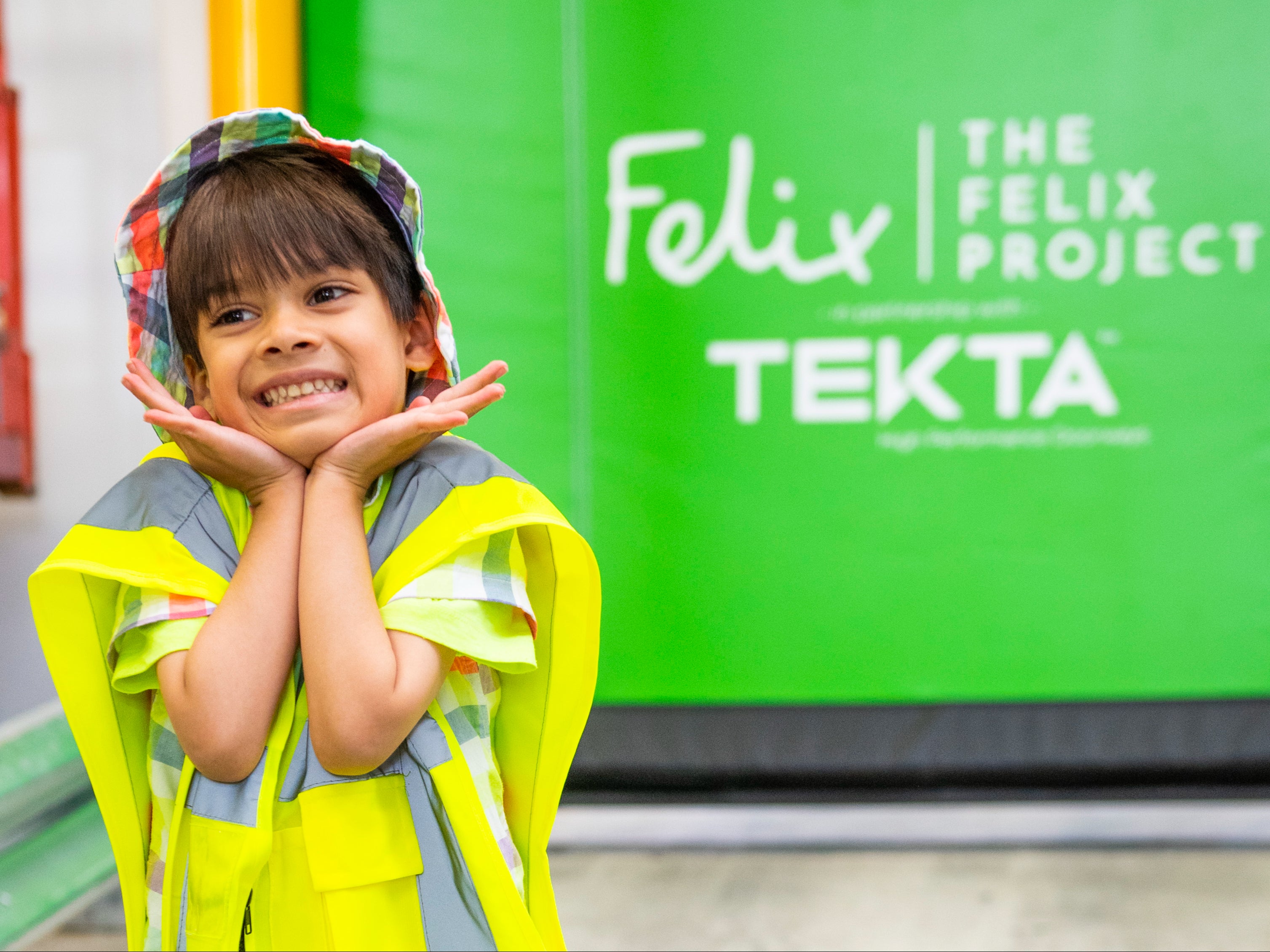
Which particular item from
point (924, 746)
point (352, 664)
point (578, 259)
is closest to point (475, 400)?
point (352, 664)

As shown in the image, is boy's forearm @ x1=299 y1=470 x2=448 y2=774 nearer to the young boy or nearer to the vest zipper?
the young boy

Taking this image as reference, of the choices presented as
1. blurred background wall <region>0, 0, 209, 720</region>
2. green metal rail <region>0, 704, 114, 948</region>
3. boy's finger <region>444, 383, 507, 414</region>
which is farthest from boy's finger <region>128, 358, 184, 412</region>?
blurred background wall <region>0, 0, 209, 720</region>

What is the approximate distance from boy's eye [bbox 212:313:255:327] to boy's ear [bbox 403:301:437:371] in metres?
0.15

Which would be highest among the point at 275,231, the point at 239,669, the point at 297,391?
the point at 275,231

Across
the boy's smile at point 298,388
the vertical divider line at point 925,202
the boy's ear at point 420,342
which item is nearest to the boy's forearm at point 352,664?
the boy's smile at point 298,388

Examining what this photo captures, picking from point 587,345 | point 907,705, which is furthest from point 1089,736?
point 587,345

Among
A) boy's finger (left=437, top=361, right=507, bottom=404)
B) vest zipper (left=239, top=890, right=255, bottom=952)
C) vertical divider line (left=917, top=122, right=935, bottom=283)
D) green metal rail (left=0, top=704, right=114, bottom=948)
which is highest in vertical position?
vertical divider line (left=917, top=122, right=935, bottom=283)

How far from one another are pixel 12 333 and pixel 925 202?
2.06 meters

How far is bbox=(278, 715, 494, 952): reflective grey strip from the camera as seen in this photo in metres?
0.77

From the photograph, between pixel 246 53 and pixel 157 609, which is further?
pixel 246 53

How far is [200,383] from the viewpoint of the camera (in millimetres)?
932

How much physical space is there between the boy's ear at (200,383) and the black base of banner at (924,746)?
1.34m

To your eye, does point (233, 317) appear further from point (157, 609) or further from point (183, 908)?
point (183, 908)

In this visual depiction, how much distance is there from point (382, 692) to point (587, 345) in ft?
4.58
